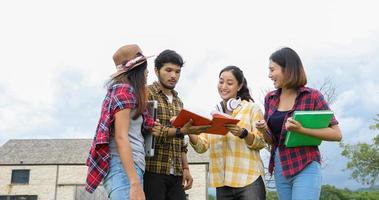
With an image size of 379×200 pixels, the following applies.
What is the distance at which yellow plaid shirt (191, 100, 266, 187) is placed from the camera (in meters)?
3.38

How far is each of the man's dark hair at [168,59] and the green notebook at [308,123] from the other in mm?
1175

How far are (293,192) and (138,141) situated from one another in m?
1.15

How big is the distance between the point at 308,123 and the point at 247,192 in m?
0.77

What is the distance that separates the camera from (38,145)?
3250 centimetres

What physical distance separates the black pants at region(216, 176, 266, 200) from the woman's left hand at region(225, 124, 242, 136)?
428 millimetres

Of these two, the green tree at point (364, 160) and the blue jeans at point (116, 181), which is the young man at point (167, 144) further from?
the green tree at point (364, 160)

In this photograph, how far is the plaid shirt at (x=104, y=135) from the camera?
2.72 meters

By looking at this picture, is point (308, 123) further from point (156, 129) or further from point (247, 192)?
point (156, 129)

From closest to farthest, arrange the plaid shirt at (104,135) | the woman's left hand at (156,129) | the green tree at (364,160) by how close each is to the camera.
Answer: the plaid shirt at (104,135) → the woman's left hand at (156,129) → the green tree at (364,160)

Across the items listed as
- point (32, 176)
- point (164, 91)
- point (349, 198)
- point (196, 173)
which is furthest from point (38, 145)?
point (164, 91)

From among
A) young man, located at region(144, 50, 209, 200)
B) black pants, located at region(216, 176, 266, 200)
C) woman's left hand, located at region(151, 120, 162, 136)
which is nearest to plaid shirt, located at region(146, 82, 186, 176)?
young man, located at region(144, 50, 209, 200)

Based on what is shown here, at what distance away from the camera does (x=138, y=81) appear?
2.95 metres

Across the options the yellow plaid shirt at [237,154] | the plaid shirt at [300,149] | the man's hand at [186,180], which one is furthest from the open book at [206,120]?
the man's hand at [186,180]

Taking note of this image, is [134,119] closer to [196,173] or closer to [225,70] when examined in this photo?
[225,70]
